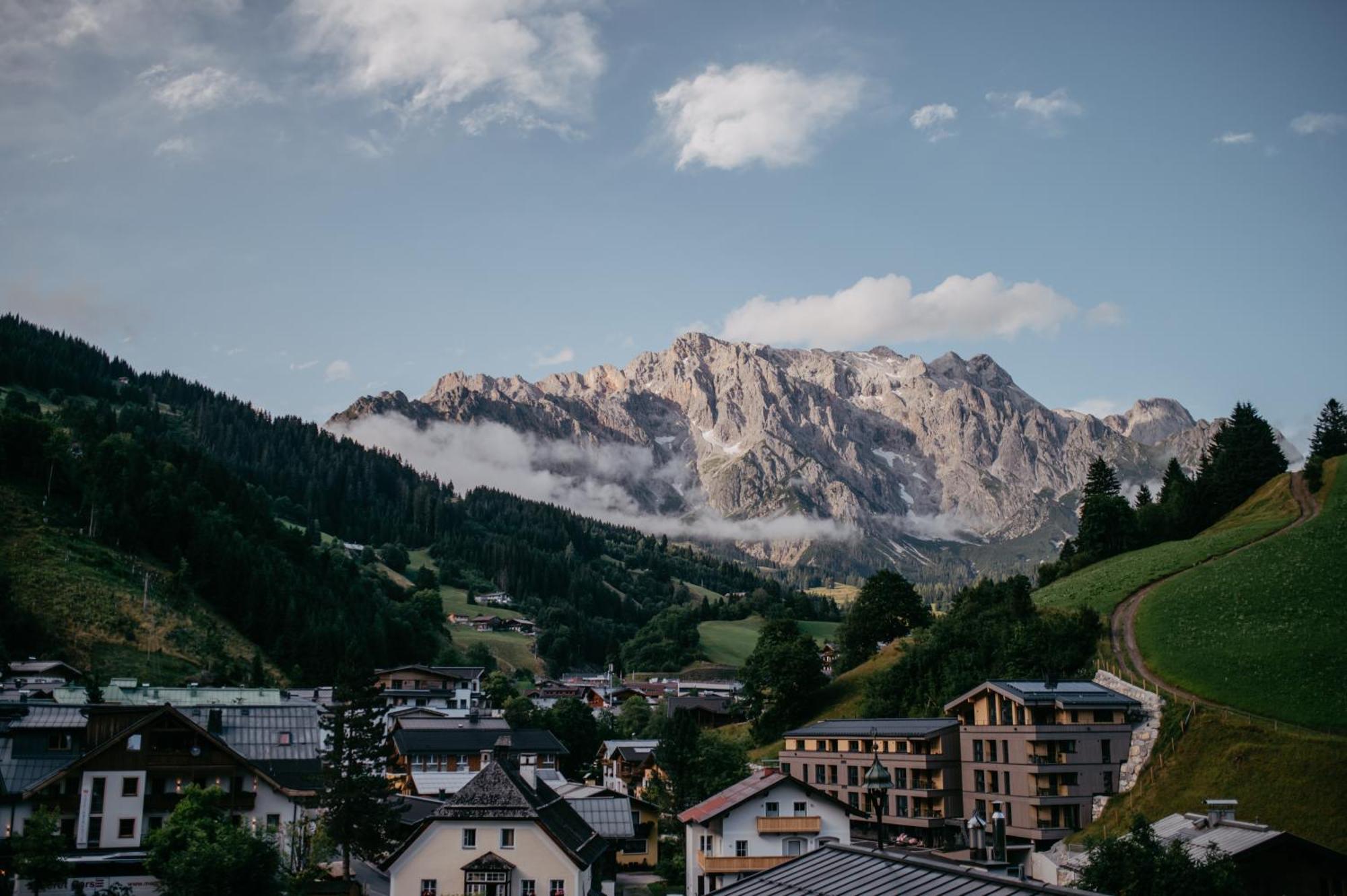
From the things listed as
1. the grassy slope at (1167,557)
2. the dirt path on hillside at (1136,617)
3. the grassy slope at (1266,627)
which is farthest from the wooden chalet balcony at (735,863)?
the grassy slope at (1167,557)

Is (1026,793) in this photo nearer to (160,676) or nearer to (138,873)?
(138,873)

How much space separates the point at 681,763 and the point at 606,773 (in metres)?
29.9

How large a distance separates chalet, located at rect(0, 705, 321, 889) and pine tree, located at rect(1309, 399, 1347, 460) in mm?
140894

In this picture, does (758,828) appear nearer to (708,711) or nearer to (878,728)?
(878,728)

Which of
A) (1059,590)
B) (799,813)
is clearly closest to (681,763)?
(799,813)


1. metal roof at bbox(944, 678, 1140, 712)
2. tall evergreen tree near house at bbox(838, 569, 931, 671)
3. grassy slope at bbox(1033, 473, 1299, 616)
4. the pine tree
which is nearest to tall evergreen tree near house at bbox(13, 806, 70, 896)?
metal roof at bbox(944, 678, 1140, 712)

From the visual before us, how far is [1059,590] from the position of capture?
120m

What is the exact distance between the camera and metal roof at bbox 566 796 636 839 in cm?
7194

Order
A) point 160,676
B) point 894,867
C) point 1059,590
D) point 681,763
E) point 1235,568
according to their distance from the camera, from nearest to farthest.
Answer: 1. point 894,867
2. point 681,763
3. point 1235,568
4. point 160,676
5. point 1059,590

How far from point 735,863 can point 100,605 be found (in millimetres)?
86932

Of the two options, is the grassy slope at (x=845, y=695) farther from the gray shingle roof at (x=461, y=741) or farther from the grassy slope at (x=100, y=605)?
the grassy slope at (x=100, y=605)

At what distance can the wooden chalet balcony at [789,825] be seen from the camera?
62281mm

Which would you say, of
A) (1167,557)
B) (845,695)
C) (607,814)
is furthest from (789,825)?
(1167,557)

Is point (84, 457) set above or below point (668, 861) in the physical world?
above
